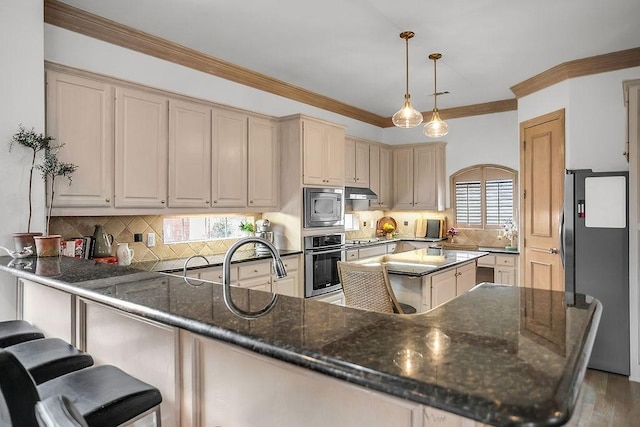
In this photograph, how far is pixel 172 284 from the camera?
1577 mm

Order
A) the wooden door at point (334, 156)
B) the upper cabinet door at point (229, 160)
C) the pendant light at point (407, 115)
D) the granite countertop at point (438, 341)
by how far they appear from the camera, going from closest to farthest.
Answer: the granite countertop at point (438, 341) → the pendant light at point (407, 115) → the upper cabinet door at point (229, 160) → the wooden door at point (334, 156)

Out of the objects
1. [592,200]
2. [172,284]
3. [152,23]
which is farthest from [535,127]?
[172,284]

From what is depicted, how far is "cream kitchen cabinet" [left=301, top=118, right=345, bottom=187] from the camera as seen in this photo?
4.66m

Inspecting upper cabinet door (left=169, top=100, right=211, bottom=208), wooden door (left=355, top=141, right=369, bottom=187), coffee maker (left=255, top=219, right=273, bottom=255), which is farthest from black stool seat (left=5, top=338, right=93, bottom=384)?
wooden door (left=355, top=141, right=369, bottom=187)

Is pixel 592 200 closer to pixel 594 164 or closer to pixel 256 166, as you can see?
pixel 594 164

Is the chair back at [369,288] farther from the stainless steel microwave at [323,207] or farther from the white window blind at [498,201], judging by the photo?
the white window blind at [498,201]

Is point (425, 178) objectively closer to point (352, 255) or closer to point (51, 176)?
point (352, 255)

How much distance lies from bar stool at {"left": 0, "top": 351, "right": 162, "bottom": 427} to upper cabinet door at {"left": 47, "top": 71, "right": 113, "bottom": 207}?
1.86 meters

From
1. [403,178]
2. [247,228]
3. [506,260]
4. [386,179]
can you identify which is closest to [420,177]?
[403,178]

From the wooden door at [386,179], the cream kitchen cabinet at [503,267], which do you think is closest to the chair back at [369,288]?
the cream kitchen cabinet at [503,267]

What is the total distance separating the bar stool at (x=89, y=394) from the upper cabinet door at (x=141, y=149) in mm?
2030

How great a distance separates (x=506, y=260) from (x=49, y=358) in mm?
5265

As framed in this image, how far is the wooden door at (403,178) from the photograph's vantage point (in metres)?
6.64

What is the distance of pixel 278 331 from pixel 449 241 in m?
5.78
